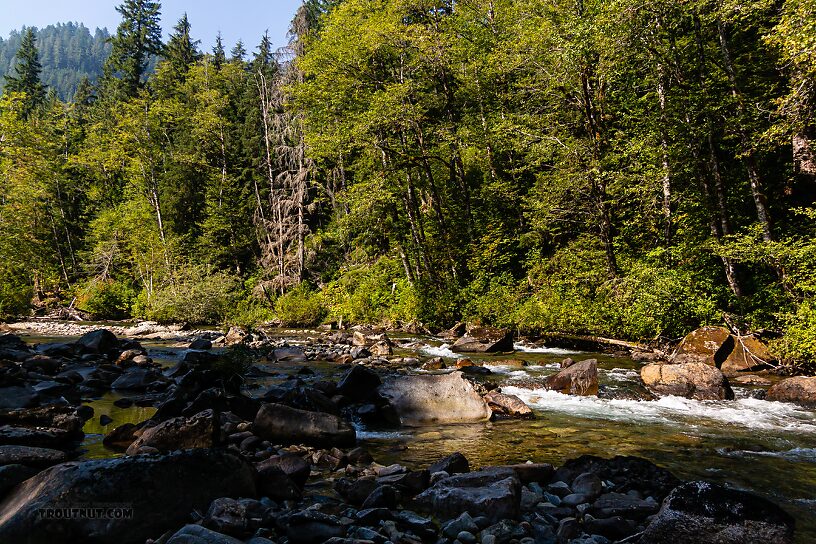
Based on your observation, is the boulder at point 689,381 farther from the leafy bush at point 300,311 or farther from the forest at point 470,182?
the leafy bush at point 300,311

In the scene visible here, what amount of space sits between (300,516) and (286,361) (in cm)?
1244

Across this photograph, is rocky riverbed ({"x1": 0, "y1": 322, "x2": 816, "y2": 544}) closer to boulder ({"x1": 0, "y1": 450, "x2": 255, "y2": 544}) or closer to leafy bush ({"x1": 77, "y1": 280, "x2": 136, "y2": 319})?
boulder ({"x1": 0, "y1": 450, "x2": 255, "y2": 544})

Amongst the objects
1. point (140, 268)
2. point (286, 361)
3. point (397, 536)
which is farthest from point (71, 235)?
point (397, 536)

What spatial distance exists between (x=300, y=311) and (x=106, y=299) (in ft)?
57.9

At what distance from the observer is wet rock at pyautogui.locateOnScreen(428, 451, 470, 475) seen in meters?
5.43

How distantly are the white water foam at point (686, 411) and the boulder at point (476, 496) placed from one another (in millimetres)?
4688

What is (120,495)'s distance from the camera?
377cm

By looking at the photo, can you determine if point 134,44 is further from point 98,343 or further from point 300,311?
point 98,343

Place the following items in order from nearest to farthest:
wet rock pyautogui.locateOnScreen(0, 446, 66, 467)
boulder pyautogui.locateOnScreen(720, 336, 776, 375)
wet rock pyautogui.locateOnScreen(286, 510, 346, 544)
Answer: wet rock pyautogui.locateOnScreen(286, 510, 346, 544), wet rock pyautogui.locateOnScreen(0, 446, 66, 467), boulder pyautogui.locateOnScreen(720, 336, 776, 375)

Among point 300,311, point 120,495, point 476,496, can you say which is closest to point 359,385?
point 476,496

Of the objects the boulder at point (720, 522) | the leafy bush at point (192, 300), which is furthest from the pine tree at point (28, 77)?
the boulder at point (720, 522)

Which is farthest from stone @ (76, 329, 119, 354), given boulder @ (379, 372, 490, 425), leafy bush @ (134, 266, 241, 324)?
leafy bush @ (134, 266, 241, 324)

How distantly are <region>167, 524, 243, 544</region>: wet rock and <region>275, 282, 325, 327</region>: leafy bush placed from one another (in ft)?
87.9

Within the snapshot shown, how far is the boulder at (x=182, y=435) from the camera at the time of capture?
18.1 ft
